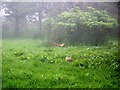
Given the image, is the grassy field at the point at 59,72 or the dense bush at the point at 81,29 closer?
the grassy field at the point at 59,72

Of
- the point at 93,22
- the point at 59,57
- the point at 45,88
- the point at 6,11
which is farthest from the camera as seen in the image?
the point at 6,11

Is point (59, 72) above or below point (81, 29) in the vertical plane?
above

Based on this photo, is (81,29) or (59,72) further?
(81,29)

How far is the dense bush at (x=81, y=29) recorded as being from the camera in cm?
2564

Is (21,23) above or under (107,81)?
under

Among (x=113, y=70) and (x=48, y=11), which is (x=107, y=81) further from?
(x=48, y=11)

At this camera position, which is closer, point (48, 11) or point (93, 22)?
point (93, 22)

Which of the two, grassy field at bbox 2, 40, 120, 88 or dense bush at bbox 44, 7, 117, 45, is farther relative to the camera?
dense bush at bbox 44, 7, 117, 45

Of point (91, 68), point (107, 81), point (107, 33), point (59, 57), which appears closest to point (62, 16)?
point (107, 33)

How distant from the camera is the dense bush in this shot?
2564 cm

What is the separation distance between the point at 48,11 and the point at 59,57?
100 feet

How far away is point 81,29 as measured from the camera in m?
26.3

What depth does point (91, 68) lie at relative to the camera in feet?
46.3

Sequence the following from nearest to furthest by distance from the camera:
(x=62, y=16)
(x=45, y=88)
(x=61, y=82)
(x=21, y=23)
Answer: (x=45, y=88) → (x=61, y=82) → (x=62, y=16) → (x=21, y=23)
